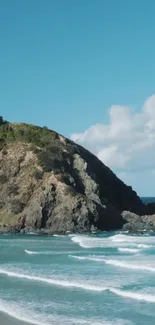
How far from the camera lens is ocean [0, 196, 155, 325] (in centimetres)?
2716

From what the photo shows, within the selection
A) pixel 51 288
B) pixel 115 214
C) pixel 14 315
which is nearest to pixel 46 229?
pixel 115 214

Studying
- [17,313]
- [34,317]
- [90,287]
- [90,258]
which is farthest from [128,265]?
[34,317]

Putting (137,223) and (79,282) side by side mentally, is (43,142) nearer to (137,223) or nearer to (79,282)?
(137,223)

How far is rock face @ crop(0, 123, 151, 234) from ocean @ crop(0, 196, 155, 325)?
12796 mm

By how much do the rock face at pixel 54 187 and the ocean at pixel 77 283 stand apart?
42.0 feet

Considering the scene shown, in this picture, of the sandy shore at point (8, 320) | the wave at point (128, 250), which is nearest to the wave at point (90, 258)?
the wave at point (128, 250)

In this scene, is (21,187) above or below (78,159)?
below

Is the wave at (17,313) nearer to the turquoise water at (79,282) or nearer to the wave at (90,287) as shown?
the turquoise water at (79,282)

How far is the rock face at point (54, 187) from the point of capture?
239 feet

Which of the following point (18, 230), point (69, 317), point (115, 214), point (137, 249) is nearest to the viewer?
→ point (69, 317)

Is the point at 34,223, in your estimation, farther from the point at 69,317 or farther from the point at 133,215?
the point at 69,317

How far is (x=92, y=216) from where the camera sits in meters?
72.8

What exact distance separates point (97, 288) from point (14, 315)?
7.43 m

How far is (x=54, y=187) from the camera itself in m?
75.6
